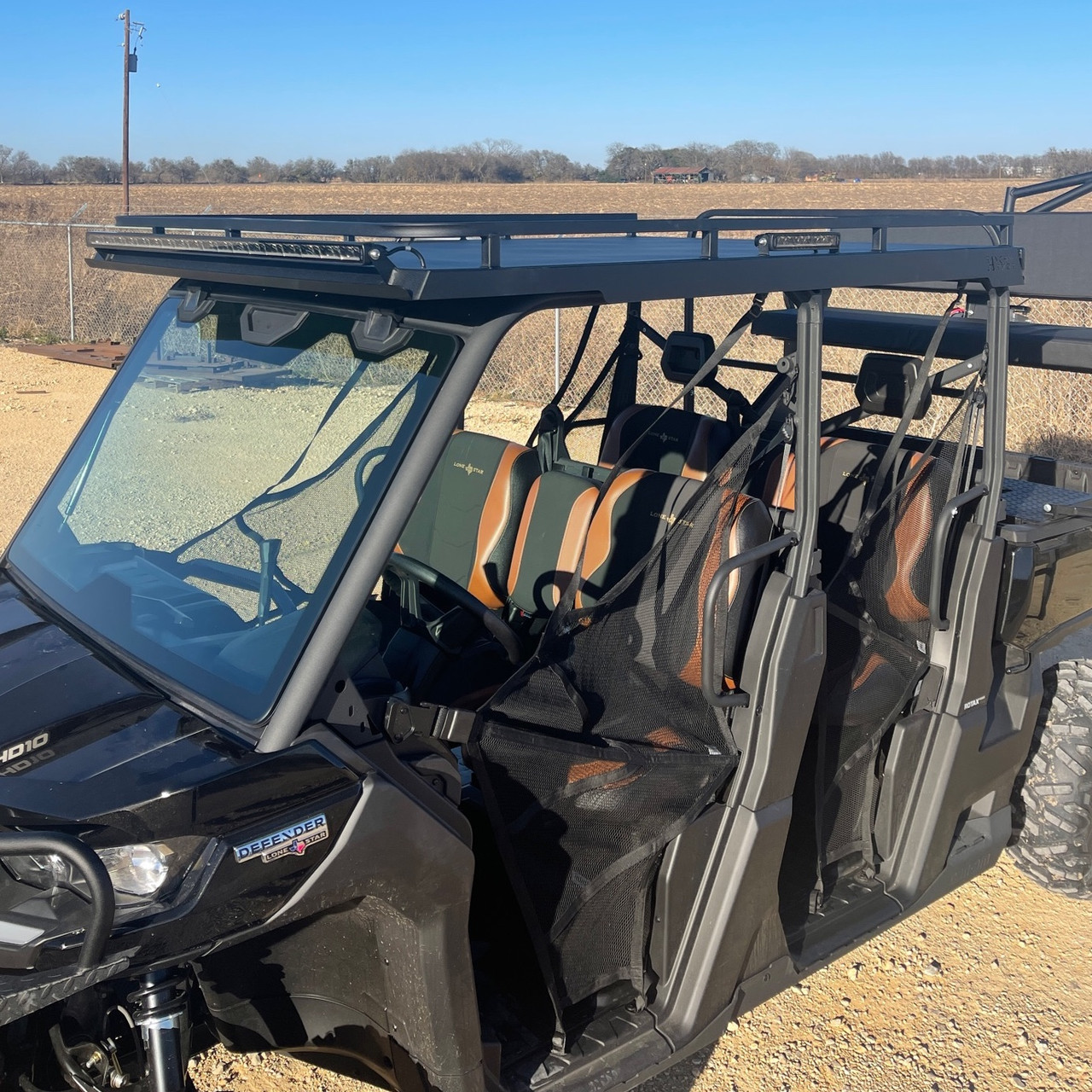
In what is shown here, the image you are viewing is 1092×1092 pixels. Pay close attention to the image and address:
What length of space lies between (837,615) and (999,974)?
1379 mm

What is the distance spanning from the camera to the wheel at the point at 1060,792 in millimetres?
3643

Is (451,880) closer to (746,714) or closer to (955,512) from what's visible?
(746,714)

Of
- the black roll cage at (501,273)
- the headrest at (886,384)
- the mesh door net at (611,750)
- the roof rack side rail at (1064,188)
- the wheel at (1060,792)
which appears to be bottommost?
the wheel at (1060,792)


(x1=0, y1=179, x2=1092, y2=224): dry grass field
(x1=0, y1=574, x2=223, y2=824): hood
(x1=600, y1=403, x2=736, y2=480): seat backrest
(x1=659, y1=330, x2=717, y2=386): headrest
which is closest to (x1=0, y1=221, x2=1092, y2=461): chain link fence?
(x1=659, y1=330, x2=717, y2=386): headrest

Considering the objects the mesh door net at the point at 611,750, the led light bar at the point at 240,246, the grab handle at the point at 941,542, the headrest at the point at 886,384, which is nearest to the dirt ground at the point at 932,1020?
the mesh door net at the point at 611,750

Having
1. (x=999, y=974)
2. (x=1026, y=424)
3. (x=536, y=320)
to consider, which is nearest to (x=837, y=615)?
(x=999, y=974)

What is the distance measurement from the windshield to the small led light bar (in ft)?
2.77

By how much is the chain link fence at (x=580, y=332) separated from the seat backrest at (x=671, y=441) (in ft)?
1.54

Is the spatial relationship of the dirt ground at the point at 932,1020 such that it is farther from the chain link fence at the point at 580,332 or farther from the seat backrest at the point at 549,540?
the chain link fence at the point at 580,332

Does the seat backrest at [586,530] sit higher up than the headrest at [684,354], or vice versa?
the headrest at [684,354]

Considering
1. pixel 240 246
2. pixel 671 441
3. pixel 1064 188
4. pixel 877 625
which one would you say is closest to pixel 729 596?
pixel 877 625

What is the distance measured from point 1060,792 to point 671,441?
1803 millimetres

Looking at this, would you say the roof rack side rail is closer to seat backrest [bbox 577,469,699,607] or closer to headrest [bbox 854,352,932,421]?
headrest [bbox 854,352,932,421]

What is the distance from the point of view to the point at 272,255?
2133mm
